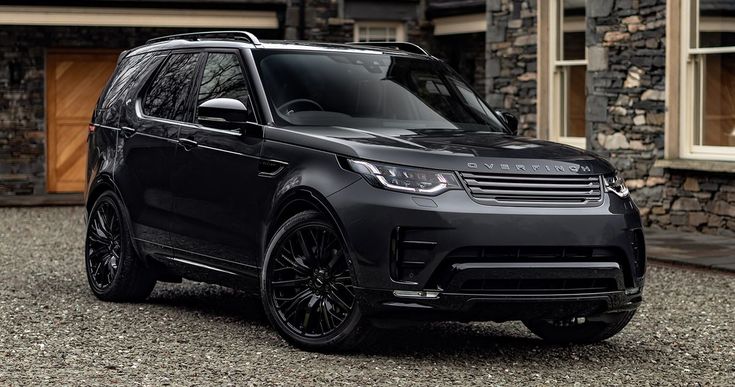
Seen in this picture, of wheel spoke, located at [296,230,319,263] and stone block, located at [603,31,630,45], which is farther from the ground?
stone block, located at [603,31,630,45]

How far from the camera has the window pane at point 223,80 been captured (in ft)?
27.1

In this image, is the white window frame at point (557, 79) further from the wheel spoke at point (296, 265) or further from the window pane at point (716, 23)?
the wheel spoke at point (296, 265)

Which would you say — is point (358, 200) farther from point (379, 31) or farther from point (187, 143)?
point (379, 31)

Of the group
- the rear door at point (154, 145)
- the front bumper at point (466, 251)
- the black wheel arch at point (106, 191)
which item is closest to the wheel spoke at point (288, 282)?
the front bumper at point (466, 251)

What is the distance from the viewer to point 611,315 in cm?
759

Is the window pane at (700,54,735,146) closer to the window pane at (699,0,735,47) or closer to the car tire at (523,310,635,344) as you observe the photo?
the window pane at (699,0,735,47)

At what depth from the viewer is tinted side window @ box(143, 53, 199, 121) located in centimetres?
887

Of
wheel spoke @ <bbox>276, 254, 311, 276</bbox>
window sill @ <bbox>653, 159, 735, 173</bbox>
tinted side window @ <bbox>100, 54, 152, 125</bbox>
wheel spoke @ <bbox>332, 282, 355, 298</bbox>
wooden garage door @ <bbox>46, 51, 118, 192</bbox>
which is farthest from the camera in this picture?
wooden garage door @ <bbox>46, 51, 118, 192</bbox>

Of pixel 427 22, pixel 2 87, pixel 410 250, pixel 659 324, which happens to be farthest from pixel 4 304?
pixel 427 22

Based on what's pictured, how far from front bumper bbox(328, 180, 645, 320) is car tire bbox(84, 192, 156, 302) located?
257 cm

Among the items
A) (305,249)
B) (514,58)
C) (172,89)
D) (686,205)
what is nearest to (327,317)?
(305,249)

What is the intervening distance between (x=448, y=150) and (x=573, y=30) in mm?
10447

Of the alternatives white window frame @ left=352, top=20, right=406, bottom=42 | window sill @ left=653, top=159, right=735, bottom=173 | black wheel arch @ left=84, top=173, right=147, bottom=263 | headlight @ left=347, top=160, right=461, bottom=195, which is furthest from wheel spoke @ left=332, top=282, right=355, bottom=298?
white window frame @ left=352, top=20, right=406, bottom=42

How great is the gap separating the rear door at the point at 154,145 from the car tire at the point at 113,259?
0.57 ft
